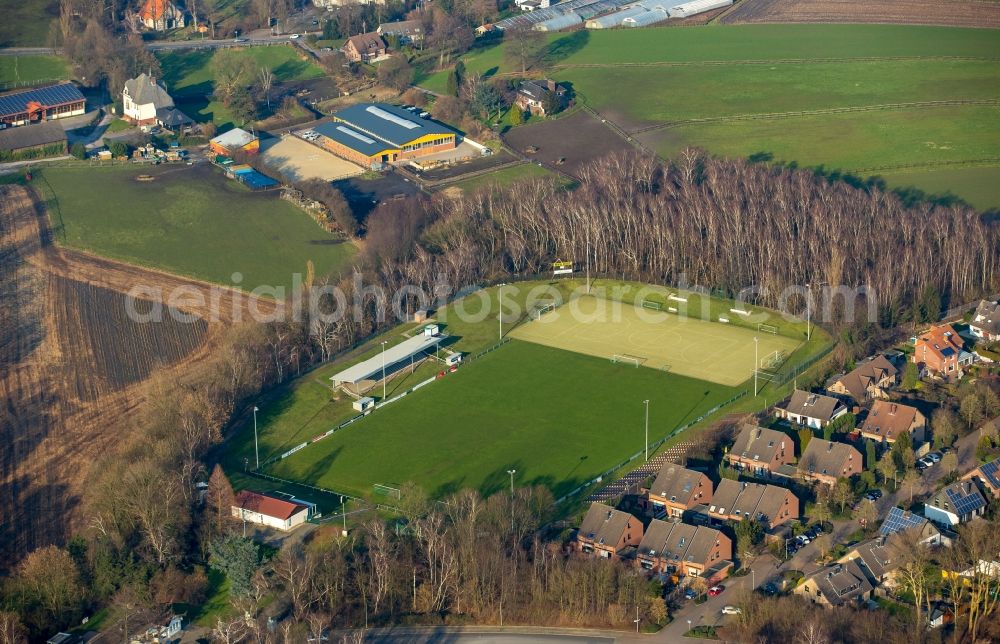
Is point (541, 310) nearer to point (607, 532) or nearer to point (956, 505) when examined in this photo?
point (607, 532)

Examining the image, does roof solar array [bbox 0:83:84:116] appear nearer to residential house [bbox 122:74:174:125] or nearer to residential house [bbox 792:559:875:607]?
A: residential house [bbox 122:74:174:125]

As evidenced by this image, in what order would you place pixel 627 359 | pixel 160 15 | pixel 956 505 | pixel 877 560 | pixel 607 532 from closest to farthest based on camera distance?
pixel 877 560 → pixel 607 532 → pixel 956 505 → pixel 627 359 → pixel 160 15

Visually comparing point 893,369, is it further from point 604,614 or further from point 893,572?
point 604,614

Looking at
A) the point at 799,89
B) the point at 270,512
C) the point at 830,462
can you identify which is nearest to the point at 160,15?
the point at 799,89

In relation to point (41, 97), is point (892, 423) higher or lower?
lower

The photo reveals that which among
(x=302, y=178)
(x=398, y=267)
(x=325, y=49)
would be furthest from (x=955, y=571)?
(x=325, y=49)
